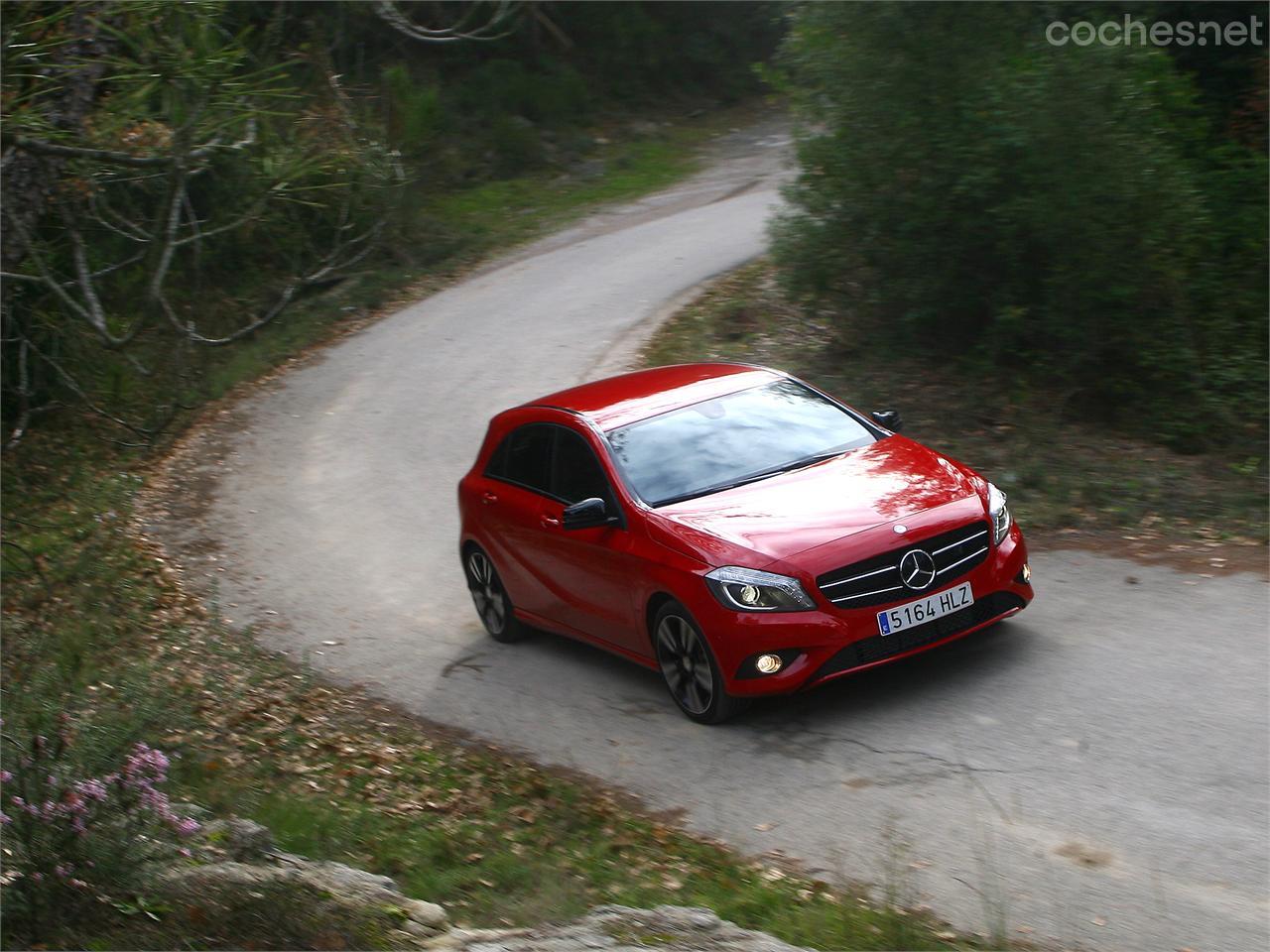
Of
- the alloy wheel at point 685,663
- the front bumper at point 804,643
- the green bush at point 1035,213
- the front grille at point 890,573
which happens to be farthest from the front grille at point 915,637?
the green bush at point 1035,213

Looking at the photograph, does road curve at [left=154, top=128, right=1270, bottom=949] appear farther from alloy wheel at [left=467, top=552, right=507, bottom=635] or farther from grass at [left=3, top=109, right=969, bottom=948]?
grass at [left=3, top=109, right=969, bottom=948]

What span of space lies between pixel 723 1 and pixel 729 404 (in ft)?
116

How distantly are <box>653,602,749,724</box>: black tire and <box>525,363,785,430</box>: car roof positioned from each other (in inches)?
61.7

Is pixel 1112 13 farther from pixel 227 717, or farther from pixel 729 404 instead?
pixel 227 717

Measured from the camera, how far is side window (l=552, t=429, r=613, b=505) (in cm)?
889

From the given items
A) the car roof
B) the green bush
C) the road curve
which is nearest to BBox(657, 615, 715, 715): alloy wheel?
the road curve

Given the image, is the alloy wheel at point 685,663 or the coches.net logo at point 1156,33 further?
the coches.net logo at point 1156,33

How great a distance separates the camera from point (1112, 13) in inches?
587

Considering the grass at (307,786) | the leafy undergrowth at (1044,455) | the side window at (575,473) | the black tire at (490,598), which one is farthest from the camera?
the leafy undergrowth at (1044,455)

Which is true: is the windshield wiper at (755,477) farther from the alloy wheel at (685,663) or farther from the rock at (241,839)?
the rock at (241,839)

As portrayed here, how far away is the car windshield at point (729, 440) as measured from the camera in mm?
8633

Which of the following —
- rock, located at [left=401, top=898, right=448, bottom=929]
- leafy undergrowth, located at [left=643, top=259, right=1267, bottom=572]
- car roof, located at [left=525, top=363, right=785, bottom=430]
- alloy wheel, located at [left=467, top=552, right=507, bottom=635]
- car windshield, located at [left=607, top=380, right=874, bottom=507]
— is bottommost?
leafy undergrowth, located at [left=643, top=259, right=1267, bottom=572]

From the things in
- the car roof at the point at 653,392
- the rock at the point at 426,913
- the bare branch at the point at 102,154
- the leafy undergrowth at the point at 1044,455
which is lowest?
the leafy undergrowth at the point at 1044,455

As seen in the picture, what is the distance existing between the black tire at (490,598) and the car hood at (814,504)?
2214 mm
